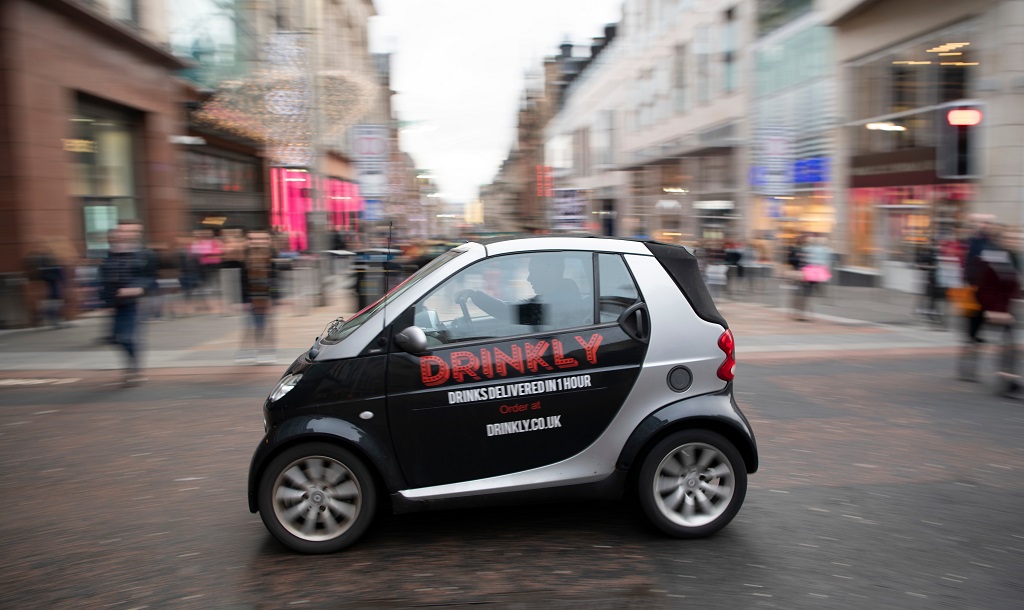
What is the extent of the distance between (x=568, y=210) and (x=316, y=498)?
1569 centimetres

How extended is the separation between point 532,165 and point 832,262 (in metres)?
9.27

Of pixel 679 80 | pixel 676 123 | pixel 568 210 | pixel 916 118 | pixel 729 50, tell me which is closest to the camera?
pixel 568 210

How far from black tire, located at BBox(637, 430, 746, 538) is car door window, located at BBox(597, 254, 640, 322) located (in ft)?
2.54

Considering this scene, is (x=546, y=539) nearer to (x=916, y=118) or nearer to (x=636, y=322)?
(x=636, y=322)

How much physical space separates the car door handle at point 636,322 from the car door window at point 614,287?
0.14ft

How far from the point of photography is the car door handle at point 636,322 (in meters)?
4.41

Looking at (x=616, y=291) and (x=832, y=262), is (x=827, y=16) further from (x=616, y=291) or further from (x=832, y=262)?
(x=616, y=291)

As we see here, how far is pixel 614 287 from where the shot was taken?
177 inches

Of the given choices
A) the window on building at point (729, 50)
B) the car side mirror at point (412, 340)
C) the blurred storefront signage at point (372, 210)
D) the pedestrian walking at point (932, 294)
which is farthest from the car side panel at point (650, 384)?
the window on building at point (729, 50)

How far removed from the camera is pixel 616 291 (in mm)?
4484

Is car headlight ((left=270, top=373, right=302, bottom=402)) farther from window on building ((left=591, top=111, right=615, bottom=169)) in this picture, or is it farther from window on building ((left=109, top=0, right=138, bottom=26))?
window on building ((left=591, top=111, right=615, bottom=169))

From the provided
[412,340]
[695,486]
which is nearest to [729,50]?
[695,486]

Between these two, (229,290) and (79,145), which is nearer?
(79,145)

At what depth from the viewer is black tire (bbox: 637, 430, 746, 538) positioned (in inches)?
173
